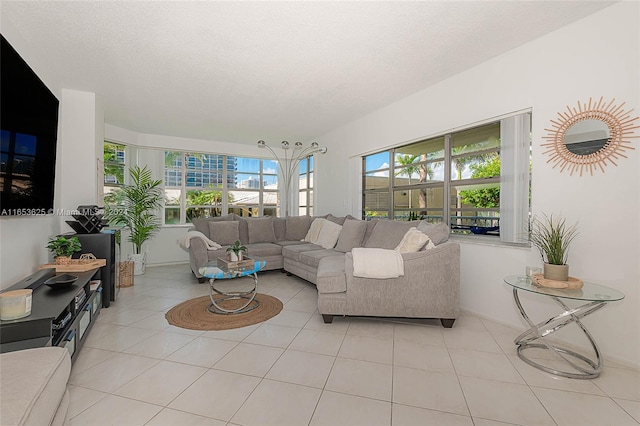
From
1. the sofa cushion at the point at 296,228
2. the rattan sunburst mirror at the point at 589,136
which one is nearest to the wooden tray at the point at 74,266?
the sofa cushion at the point at 296,228

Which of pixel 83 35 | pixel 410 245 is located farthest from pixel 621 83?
pixel 83 35

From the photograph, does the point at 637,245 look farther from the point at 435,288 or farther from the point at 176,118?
the point at 176,118

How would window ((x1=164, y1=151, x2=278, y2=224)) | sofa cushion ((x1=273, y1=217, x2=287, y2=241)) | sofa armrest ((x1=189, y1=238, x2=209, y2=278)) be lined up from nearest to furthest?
sofa armrest ((x1=189, y1=238, x2=209, y2=278))
sofa cushion ((x1=273, y1=217, x2=287, y2=241))
window ((x1=164, y1=151, x2=278, y2=224))

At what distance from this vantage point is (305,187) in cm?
666

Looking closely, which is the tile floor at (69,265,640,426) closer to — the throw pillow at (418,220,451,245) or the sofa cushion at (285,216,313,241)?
the throw pillow at (418,220,451,245)

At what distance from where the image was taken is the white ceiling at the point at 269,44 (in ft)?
6.98

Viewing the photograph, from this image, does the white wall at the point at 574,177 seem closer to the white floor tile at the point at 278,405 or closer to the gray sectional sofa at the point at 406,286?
Result: the gray sectional sofa at the point at 406,286

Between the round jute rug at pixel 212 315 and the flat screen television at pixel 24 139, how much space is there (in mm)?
1463

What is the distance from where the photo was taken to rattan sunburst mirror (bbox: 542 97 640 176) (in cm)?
209

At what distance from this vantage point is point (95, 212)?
3355 millimetres

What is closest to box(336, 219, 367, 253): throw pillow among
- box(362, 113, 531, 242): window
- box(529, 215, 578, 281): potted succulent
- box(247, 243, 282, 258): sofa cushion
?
box(362, 113, 531, 242): window

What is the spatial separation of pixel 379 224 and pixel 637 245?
2.31 metres

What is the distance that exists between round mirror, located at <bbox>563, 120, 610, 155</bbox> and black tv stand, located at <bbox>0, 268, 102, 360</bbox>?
3688mm

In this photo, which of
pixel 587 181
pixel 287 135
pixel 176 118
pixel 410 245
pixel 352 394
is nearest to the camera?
pixel 352 394
